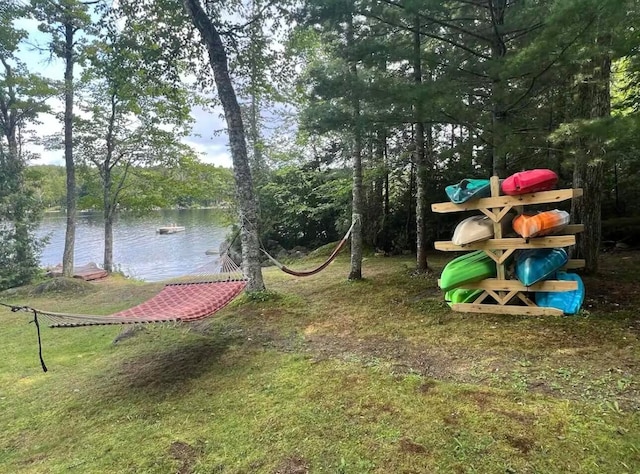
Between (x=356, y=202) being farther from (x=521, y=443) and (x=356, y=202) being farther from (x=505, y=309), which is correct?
(x=521, y=443)

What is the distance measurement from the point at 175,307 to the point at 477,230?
98.6 inches

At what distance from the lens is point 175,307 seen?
3.05 m

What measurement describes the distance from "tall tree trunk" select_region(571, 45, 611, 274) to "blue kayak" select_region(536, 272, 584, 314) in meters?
0.94

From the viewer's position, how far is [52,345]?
3855 millimetres

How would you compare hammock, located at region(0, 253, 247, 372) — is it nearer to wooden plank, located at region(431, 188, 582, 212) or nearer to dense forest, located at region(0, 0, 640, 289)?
dense forest, located at region(0, 0, 640, 289)

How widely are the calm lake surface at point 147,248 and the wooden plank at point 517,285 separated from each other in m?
7.74

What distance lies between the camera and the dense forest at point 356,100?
9.88ft

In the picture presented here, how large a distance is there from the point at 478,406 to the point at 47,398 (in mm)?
2698

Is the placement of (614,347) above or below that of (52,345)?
above

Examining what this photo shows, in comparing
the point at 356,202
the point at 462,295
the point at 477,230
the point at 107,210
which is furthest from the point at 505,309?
the point at 107,210

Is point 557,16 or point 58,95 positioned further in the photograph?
point 58,95

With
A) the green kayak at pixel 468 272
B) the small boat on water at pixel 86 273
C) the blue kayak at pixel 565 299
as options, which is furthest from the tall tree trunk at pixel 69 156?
the blue kayak at pixel 565 299

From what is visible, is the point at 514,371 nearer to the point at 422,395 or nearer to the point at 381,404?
the point at 422,395

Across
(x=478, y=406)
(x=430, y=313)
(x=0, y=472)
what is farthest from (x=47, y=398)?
(x=430, y=313)
